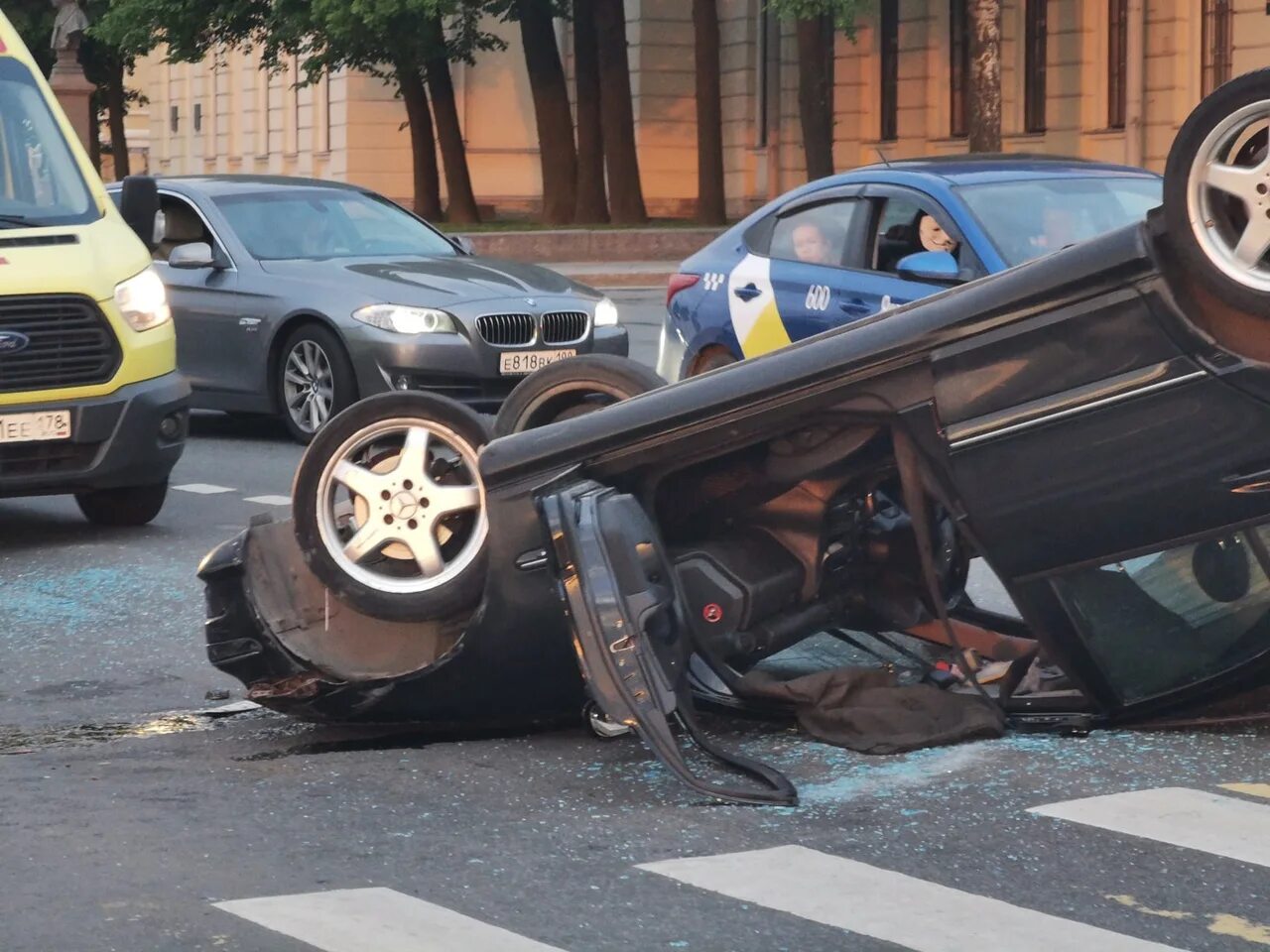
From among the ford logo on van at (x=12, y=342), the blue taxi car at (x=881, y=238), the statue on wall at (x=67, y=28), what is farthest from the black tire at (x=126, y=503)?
Result: the statue on wall at (x=67, y=28)

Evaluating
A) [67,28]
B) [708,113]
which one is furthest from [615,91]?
[67,28]

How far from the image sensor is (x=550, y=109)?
37125 mm

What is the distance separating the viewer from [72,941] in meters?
4.30

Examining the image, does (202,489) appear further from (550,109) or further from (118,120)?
(118,120)

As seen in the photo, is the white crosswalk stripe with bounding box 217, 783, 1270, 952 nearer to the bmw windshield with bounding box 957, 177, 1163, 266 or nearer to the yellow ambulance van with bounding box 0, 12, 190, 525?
the bmw windshield with bounding box 957, 177, 1163, 266

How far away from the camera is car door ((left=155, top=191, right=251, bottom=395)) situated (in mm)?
14055

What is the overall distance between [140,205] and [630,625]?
5.92 m

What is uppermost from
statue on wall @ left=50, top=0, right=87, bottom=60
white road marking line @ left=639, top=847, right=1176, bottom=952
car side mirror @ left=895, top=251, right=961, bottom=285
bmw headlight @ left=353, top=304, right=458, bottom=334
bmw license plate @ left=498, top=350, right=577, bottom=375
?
statue on wall @ left=50, top=0, right=87, bottom=60

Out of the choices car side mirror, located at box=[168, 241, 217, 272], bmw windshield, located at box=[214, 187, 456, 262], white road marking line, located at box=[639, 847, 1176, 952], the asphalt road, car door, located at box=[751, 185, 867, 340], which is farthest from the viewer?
bmw windshield, located at box=[214, 187, 456, 262]

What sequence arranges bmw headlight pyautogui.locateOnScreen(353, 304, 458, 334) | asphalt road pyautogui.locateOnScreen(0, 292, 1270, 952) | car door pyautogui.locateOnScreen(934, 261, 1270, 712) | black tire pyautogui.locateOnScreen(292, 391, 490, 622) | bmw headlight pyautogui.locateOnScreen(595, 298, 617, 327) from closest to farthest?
1. asphalt road pyautogui.locateOnScreen(0, 292, 1270, 952)
2. car door pyautogui.locateOnScreen(934, 261, 1270, 712)
3. black tire pyautogui.locateOnScreen(292, 391, 490, 622)
4. bmw headlight pyautogui.locateOnScreen(353, 304, 458, 334)
5. bmw headlight pyautogui.locateOnScreen(595, 298, 617, 327)

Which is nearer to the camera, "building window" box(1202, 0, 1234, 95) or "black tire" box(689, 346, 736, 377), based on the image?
"black tire" box(689, 346, 736, 377)

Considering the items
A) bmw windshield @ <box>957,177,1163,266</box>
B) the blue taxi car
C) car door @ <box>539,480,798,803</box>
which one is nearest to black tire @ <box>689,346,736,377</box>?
the blue taxi car

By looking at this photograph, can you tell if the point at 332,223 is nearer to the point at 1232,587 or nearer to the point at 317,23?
the point at 1232,587

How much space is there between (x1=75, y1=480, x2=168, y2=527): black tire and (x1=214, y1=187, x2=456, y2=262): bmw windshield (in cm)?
382
